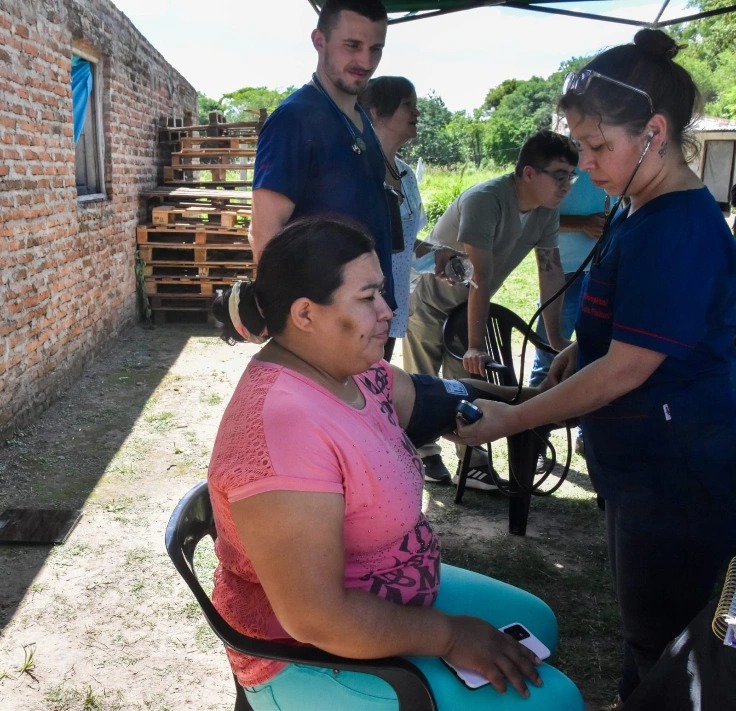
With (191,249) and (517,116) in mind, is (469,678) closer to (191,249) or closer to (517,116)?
(191,249)

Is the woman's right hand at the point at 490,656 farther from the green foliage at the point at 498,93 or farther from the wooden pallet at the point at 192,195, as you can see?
the green foliage at the point at 498,93

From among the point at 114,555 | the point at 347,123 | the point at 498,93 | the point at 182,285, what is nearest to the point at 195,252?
the point at 182,285

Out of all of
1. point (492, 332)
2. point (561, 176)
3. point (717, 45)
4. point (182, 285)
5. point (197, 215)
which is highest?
point (717, 45)

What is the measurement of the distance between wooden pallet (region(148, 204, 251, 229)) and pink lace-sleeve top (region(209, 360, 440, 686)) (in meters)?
6.67

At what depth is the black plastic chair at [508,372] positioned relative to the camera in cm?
344

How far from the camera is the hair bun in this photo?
1.63 meters

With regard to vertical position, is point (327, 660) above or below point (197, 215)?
below

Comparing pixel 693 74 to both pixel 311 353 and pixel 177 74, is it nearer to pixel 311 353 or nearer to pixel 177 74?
pixel 311 353

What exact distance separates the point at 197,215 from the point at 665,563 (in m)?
7.05

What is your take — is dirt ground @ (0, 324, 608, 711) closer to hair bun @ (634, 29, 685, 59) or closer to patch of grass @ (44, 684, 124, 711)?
patch of grass @ (44, 684, 124, 711)

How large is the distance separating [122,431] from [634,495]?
3.88 metres

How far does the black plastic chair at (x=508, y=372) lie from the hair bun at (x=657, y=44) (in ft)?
5.54

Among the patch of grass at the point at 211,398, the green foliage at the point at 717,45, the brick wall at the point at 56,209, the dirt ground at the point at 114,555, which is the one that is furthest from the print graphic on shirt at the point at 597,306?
the green foliage at the point at 717,45

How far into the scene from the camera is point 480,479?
411cm
